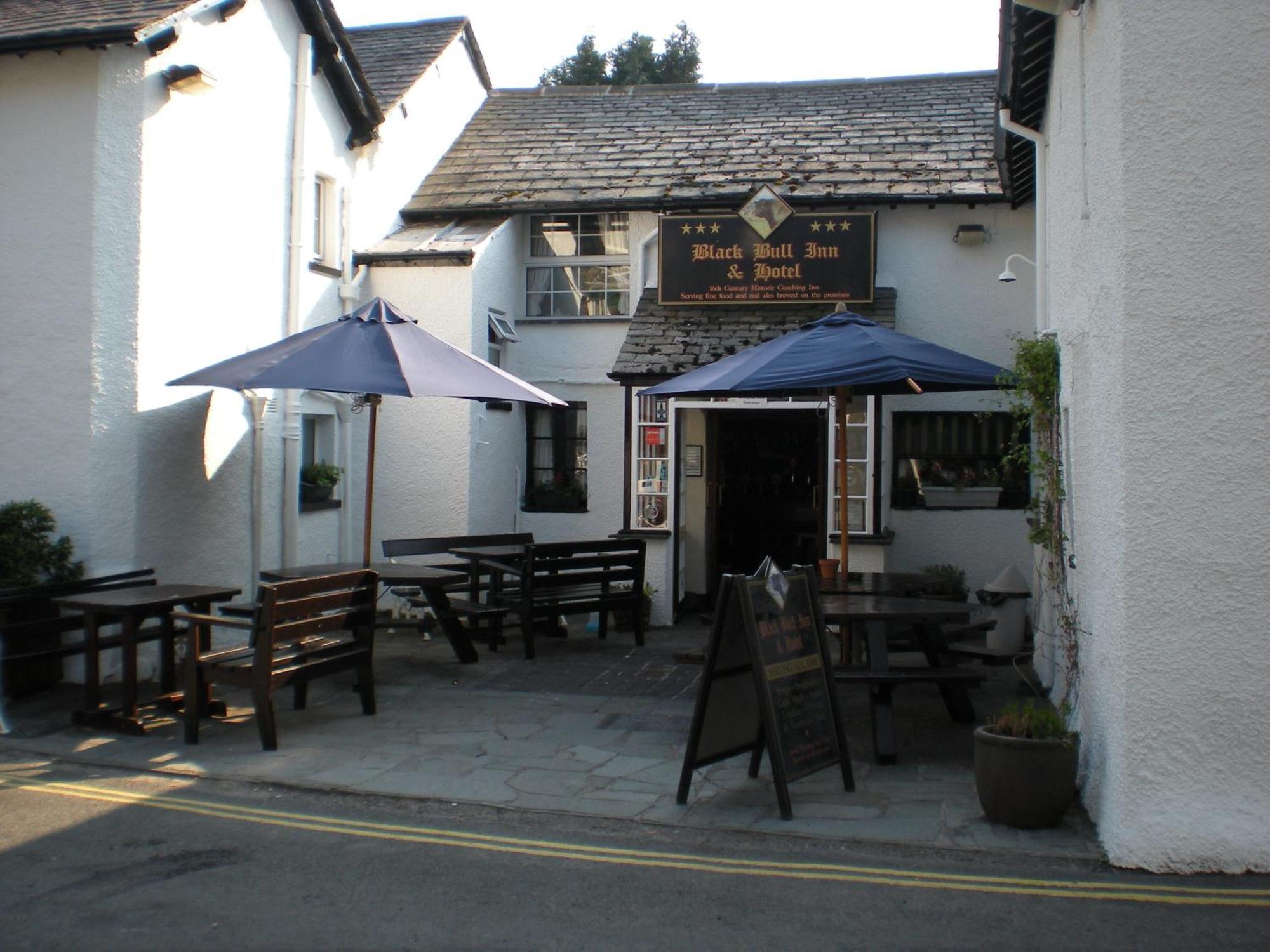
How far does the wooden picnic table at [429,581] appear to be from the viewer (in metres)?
9.11

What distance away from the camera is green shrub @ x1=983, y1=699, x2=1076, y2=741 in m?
5.61

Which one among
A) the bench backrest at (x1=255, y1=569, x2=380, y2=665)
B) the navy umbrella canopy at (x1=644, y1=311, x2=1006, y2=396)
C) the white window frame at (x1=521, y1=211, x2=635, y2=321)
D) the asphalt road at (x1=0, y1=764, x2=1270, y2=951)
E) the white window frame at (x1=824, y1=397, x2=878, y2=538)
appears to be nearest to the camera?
the asphalt road at (x1=0, y1=764, x2=1270, y2=951)

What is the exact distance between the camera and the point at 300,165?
11.4 metres

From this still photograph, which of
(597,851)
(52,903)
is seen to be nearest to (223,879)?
(52,903)

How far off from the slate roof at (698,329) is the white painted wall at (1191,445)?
6.55 m

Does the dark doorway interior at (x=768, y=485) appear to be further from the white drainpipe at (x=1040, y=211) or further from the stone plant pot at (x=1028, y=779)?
the stone plant pot at (x=1028, y=779)

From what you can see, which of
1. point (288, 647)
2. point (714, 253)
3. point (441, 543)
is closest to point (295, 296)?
point (441, 543)

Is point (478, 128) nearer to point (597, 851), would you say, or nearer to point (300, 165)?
point (300, 165)

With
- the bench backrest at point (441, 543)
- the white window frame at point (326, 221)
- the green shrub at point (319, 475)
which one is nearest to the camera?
the bench backrest at point (441, 543)

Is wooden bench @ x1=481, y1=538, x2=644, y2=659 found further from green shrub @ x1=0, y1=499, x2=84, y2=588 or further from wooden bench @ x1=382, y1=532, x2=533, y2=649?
green shrub @ x1=0, y1=499, x2=84, y2=588

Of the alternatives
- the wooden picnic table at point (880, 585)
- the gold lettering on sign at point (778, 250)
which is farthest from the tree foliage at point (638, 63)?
the wooden picnic table at point (880, 585)

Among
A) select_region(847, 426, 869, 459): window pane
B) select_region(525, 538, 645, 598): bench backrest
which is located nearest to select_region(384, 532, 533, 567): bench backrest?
select_region(525, 538, 645, 598): bench backrest

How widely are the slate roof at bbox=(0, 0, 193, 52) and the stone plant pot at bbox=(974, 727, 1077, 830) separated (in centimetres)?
797

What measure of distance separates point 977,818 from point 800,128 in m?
10.6
